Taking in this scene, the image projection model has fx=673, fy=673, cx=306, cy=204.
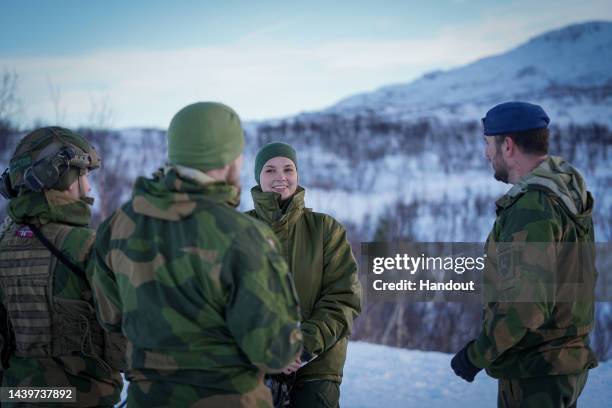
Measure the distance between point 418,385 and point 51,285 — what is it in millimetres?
3768

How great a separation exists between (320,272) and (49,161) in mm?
1338

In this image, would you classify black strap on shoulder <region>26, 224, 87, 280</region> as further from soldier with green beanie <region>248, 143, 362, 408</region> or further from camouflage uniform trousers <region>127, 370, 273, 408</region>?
soldier with green beanie <region>248, 143, 362, 408</region>

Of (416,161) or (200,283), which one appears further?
(416,161)

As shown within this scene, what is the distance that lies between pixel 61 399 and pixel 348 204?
732 inches

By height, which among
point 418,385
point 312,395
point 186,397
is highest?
point 186,397

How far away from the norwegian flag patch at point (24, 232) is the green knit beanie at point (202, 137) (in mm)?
838

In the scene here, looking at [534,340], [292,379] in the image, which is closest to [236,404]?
[292,379]

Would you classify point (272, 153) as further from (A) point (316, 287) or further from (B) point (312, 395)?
(B) point (312, 395)

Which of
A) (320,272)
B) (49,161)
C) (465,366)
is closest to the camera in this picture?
(49,161)

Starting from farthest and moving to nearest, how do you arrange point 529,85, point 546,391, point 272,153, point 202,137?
1. point 529,85
2. point 272,153
3. point 546,391
4. point 202,137

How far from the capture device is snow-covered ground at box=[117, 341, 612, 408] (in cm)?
517

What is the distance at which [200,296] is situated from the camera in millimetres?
2008

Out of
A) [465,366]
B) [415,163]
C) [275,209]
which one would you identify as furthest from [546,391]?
[415,163]

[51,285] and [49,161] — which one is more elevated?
[49,161]
